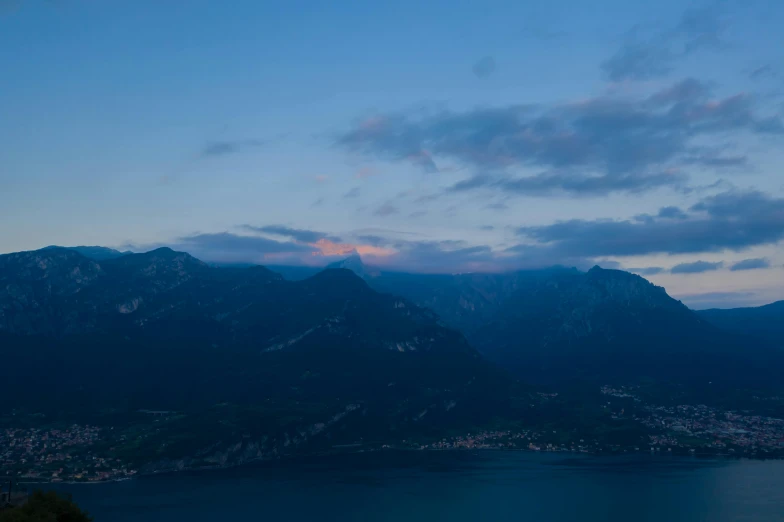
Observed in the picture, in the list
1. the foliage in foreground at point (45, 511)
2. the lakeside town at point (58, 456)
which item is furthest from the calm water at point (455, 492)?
the foliage in foreground at point (45, 511)

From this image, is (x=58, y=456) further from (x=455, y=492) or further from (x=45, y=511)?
(x=45, y=511)

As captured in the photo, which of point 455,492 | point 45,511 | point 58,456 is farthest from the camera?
point 58,456

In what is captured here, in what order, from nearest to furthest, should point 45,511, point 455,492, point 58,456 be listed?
point 45,511
point 455,492
point 58,456

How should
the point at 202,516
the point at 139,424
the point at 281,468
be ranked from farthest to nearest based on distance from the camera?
the point at 139,424 → the point at 281,468 → the point at 202,516

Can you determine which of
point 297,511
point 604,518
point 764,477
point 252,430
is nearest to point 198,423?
point 252,430

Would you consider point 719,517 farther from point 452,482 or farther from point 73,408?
point 73,408

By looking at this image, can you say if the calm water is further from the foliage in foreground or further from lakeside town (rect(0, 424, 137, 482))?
the foliage in foreground

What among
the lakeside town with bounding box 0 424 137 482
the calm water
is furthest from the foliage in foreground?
the lakeside town with bounding box 0 424 137 482

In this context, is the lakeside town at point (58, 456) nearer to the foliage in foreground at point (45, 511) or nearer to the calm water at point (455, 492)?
the calm water at point (455, 492)

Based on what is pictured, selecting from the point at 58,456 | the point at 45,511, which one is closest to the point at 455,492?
the point at 58,456
